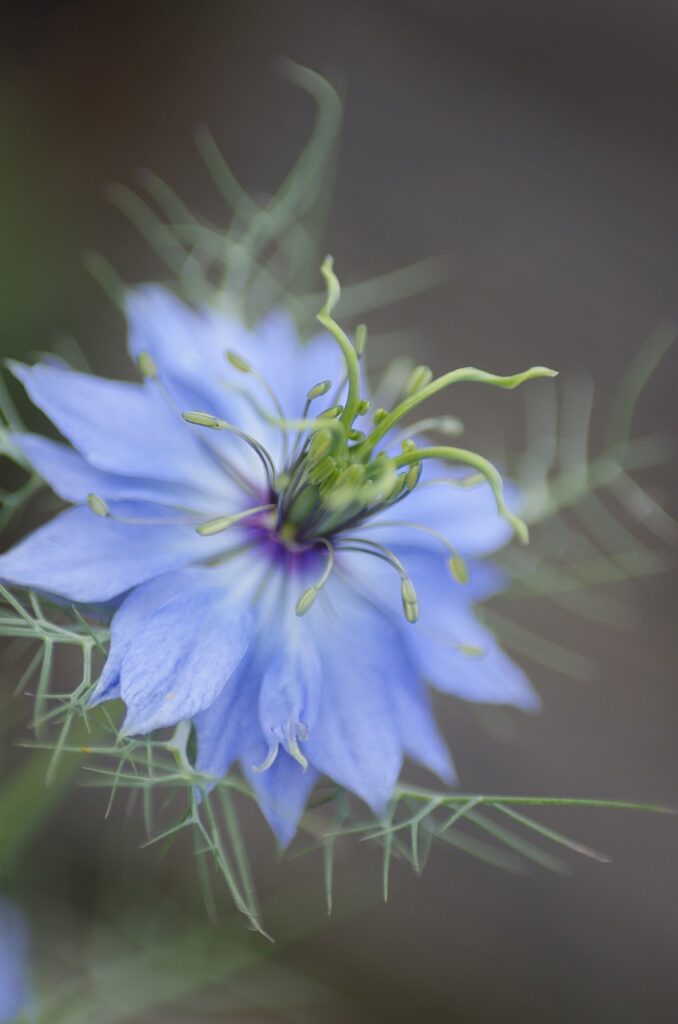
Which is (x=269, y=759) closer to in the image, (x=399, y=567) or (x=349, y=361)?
(x=399, y=567)

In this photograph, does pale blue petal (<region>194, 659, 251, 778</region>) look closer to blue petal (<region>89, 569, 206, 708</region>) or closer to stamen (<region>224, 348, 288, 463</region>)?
blue petal (<region>89, 569, 206, 708</region>)

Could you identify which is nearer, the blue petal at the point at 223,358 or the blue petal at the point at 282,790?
the blue petal at the point at 282,790

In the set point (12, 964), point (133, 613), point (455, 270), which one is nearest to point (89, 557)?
point (133, 613)

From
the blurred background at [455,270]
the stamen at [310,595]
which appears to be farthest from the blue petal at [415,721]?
the blurred background at [455,270]

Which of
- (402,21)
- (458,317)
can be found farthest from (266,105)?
(458,317)

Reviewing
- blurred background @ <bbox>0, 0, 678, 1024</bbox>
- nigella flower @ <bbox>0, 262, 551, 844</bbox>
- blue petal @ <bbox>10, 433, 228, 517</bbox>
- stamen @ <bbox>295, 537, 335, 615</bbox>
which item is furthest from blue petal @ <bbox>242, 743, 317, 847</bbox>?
blurred background @ <bbox>0, 0, 678, 1024</bbox>

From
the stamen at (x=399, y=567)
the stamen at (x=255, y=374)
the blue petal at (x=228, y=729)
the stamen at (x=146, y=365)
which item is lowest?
the blue petal at (x=228, y=729)

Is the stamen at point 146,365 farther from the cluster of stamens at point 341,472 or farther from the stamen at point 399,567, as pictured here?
the stamen at point 399,567

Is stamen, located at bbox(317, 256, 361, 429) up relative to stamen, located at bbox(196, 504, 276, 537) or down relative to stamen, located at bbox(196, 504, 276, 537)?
up
